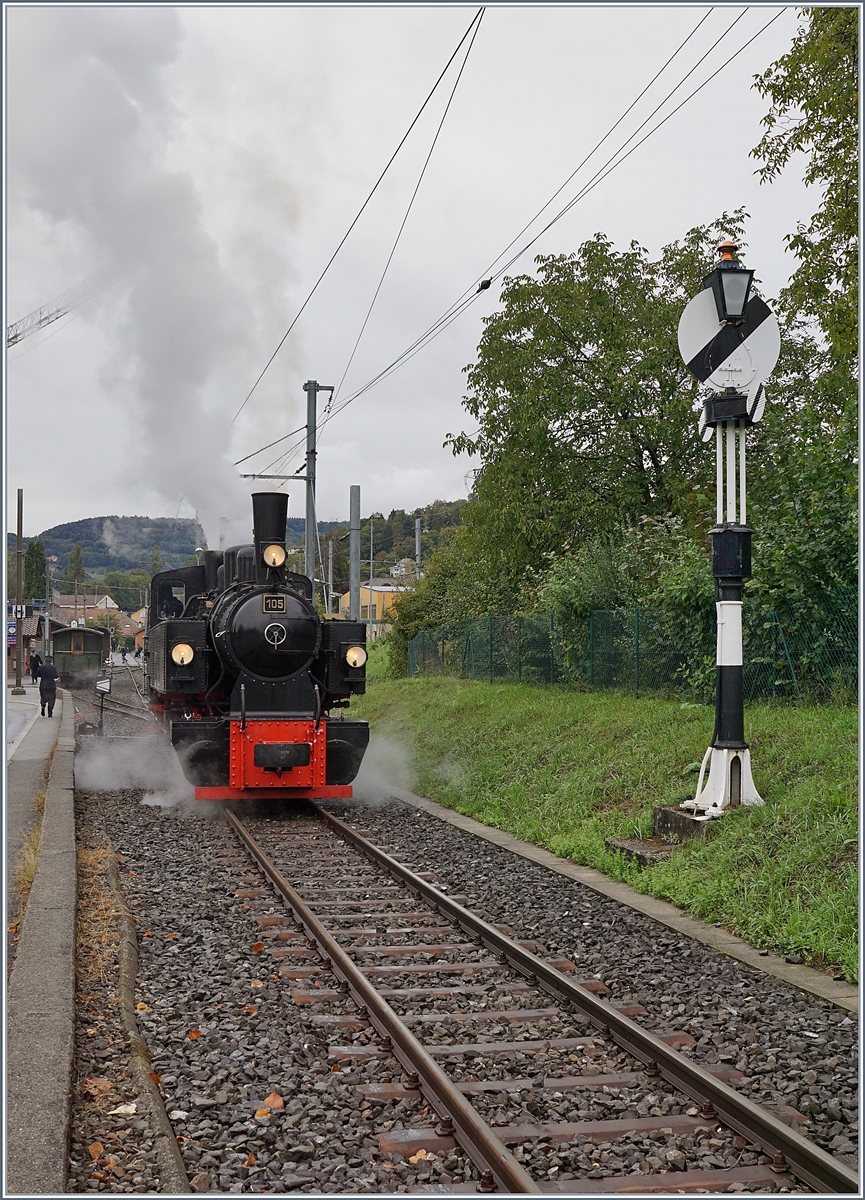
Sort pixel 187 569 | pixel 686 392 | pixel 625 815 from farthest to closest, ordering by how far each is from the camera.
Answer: pixel 686 392 < pixel 187 569 < pixel 625 815

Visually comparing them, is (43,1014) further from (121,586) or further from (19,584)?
(121,586)

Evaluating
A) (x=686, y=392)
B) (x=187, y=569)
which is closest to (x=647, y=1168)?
(x=187, y=569)

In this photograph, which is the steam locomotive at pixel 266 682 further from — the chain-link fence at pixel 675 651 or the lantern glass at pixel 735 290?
the lantern glass at pixel 735 290

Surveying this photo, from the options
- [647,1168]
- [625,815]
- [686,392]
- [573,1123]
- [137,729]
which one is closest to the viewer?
[647,1168]

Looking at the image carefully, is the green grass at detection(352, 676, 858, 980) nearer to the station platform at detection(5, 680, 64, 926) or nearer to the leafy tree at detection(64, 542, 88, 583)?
the station platform at detection(5, 680, 64, 926)

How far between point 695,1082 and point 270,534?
8.43 meters

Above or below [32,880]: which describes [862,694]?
above

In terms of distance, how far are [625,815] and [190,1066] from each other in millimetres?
5844

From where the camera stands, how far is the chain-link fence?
35.3 ft

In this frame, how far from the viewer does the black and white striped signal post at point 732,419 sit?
8.23 meters

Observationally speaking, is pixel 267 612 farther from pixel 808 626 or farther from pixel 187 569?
pixel 808 626

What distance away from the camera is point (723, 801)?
8258 millimetres

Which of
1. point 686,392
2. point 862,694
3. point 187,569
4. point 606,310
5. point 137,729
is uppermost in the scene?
point 606,310

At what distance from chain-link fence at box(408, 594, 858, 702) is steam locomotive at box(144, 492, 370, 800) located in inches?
154
